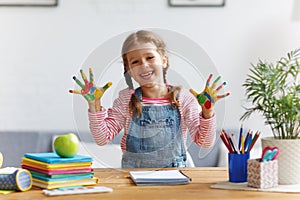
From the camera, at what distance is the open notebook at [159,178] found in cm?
161

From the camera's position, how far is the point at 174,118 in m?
2.10

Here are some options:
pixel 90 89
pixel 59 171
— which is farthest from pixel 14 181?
pixel 90 89

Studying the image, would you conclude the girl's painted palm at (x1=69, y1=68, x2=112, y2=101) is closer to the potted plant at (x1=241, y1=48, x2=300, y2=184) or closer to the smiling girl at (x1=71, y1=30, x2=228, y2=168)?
the smiling girl at (x1=71, y1=30, x2=228, y2=168)

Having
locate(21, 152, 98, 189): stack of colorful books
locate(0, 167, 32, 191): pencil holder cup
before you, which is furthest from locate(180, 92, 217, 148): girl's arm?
locate(0, 167, 32, 191): pencil holder cup

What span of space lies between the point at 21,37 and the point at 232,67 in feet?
4.14

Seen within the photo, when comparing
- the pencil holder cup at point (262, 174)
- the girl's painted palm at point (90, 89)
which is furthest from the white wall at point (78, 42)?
the pencil holder cup at point (262, 174)

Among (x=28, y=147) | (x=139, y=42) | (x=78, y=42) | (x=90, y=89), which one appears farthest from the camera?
(x=78, y=42)

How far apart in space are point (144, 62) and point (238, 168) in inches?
18.1

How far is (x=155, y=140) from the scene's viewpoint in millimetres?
2012

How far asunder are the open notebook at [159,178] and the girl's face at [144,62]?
336 millimetres

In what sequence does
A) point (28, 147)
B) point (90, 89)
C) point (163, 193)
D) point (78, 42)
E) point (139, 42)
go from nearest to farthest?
point (163, 193)
point (90, 89)
point (139, 42)
point (28, 147)
point (78, 42)

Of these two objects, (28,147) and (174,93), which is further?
(28,147)

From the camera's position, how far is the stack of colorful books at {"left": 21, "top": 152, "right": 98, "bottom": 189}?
5.00ft

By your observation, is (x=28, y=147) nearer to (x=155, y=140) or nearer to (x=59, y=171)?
(x=155, y=140)
